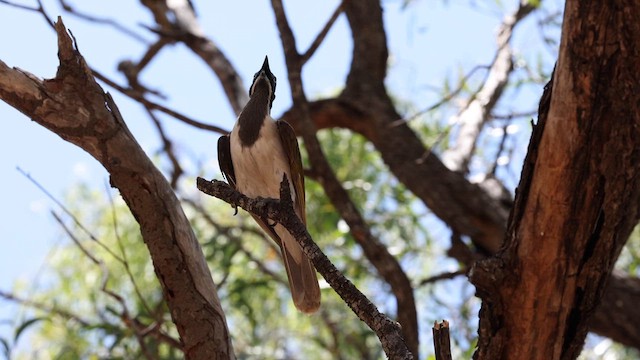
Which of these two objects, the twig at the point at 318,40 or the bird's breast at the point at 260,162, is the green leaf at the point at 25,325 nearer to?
the bird's breast at the point at 260,162

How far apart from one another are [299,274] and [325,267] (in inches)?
40.3

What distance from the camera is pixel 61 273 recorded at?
6.47 meters

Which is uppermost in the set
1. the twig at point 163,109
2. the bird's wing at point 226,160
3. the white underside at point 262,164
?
the twig at point 163,109

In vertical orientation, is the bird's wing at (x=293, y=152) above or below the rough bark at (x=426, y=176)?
below

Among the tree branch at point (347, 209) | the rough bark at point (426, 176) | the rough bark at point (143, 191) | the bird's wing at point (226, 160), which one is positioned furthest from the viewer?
the rough bark at point (426, 176)

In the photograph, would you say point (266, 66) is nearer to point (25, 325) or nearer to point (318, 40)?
point (318, 40)

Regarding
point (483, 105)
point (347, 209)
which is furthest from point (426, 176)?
point (483, 105)

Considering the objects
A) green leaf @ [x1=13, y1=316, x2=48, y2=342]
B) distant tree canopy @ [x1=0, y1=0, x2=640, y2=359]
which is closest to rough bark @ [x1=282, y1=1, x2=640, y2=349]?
distant tree canopy @ [x1=0, y1=0, x2=640, y2=359]

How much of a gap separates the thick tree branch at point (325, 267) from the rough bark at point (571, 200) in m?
0.38

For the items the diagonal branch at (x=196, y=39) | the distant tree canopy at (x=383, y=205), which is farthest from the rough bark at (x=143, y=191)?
the diagonal branch at (x=196, y=39)

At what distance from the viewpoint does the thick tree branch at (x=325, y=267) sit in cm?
200

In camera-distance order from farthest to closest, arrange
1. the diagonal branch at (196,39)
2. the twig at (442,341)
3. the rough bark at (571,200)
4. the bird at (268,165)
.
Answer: the diagonal branch at (196,39) < the bird at (268,165) < the rough bark at (571,200) < the twig at (442,341)

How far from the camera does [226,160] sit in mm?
3340

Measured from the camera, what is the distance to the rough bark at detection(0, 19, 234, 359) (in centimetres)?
252
